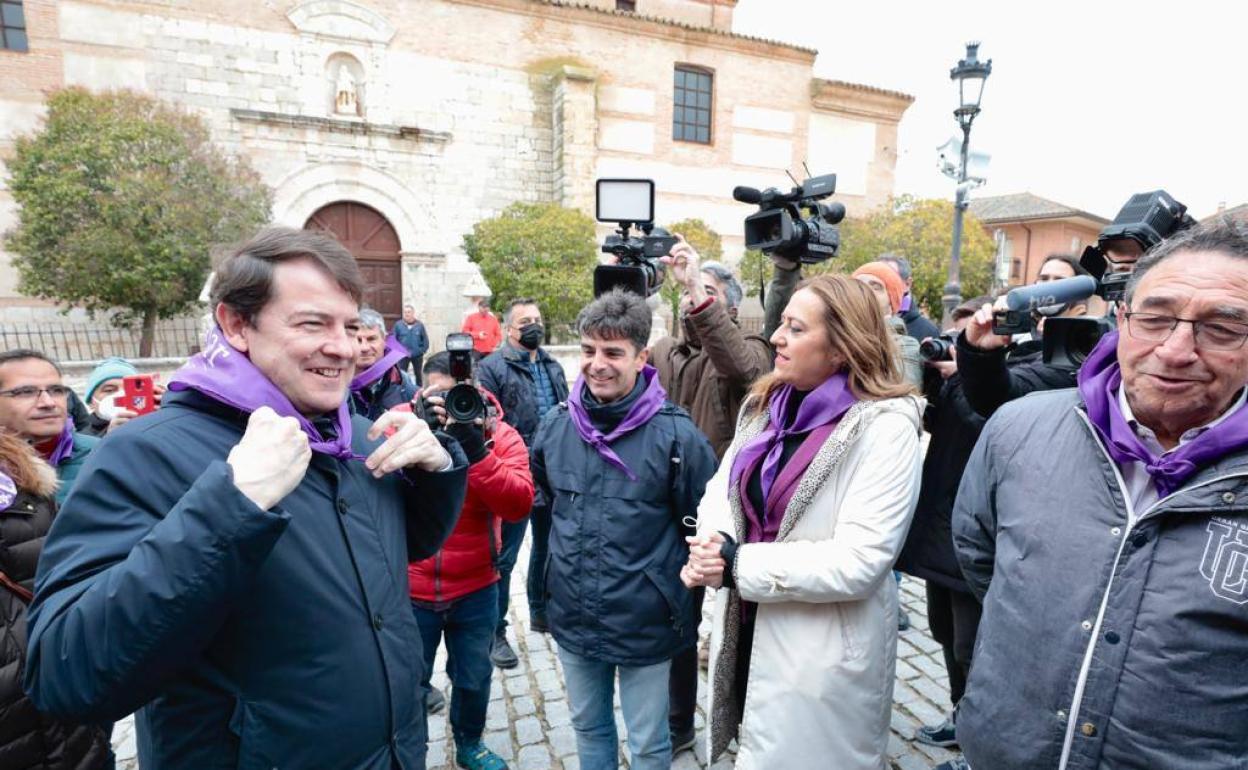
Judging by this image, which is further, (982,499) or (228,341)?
(982,499)

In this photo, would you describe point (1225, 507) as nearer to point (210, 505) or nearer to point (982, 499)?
point (982, 499)

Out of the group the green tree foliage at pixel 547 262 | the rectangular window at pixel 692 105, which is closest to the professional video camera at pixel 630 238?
the green tree foliage at pixel 547 262

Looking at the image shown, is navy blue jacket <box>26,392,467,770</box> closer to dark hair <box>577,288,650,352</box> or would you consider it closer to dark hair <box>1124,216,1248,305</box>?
dark hair <box>577,288,650,352</box>

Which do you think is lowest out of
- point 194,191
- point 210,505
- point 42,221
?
point 210,505

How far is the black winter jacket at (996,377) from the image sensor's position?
2.43m

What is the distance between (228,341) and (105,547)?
1.65ft

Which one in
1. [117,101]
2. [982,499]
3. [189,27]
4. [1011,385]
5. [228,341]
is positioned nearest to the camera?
[228,341]

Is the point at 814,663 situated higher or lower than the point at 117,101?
lower

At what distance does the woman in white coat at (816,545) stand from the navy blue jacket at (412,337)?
1063 cm

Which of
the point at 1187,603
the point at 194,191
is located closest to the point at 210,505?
the point at 1187,603

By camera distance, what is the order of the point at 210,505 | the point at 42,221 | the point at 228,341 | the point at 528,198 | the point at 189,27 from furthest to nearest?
the point at 528,198, the point at 189,27, the point at 42,221, the point at 228,341, the point at 210,505

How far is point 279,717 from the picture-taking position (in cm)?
138

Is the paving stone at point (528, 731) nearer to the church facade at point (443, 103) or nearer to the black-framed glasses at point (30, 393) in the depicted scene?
the black-framed glasses at point (30, 393)

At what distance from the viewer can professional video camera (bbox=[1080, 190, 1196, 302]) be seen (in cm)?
215
